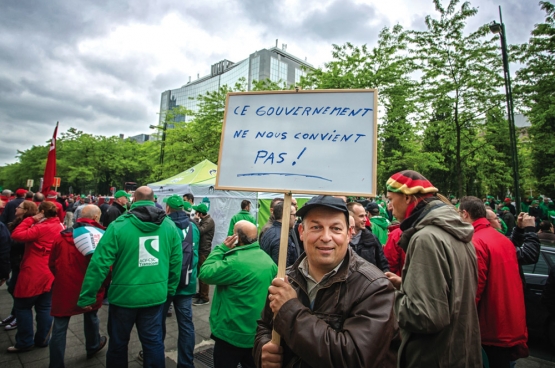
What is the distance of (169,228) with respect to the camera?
11.8 feet

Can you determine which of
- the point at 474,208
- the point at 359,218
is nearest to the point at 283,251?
the point at 474,208

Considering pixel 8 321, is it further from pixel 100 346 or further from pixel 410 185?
pixel 410 185

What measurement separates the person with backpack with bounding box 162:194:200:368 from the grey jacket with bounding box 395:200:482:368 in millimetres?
2700

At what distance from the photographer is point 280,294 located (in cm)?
158

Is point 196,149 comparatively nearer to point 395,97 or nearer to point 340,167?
point 395,97

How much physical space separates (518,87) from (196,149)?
55.8ft

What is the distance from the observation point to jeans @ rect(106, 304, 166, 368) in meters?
3.17

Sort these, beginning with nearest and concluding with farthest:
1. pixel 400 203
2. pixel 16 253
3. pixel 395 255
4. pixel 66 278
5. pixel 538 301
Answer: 1. pixel 400 203
2. pixel 66 278
3. pixel 395 255
4. pixel 16 253
5. pixel 538 301

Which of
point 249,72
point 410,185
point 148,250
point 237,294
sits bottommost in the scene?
point 237,294

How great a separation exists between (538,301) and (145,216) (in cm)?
598

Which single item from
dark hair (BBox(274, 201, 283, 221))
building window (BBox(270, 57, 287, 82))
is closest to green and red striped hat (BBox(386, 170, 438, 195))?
dark hair (BBox(274, 201, 283, 221))

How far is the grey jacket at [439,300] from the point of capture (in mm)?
1708

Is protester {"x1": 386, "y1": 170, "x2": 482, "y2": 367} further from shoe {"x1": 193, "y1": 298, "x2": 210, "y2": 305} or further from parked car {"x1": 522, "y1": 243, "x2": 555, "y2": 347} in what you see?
shoe {"x1": 193, "y1": 298, "x2": 210, "y2": 305}

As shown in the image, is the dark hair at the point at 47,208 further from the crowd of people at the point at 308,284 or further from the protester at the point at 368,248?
the protester at the point at 368,248
